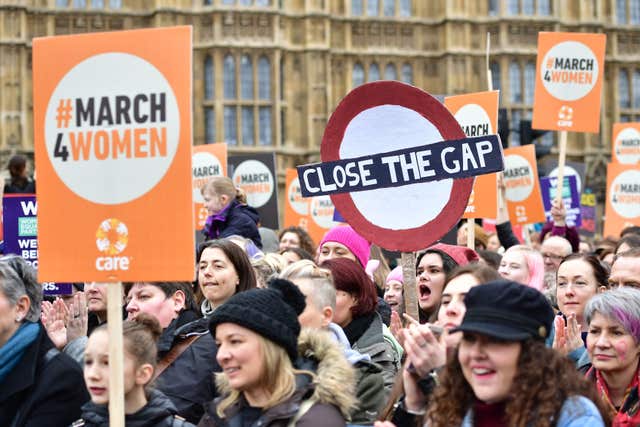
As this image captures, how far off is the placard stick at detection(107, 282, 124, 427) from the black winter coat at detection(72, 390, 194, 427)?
33 centimetres

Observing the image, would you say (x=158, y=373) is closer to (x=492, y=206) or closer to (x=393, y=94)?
(x=393, y=94)

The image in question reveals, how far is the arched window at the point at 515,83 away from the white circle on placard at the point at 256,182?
17.3 meters

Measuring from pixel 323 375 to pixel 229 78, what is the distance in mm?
24914

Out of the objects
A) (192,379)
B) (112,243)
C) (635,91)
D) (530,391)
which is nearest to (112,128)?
(112,243)

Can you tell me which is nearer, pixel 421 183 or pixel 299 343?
pixel 299 343

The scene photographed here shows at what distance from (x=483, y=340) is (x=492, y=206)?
503cm

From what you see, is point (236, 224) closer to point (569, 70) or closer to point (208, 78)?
point (569, 70)

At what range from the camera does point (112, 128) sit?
429 cm

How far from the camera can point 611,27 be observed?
31969 mm

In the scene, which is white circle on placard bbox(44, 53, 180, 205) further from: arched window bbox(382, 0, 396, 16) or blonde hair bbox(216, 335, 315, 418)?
arched window bbox(382, 0, 396, 16)

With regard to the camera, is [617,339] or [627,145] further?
[627,145]

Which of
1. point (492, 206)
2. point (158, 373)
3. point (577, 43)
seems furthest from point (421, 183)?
point (577, 43)

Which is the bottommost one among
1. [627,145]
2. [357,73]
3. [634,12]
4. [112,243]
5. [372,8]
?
[112,243]

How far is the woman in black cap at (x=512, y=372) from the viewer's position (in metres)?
3.44
